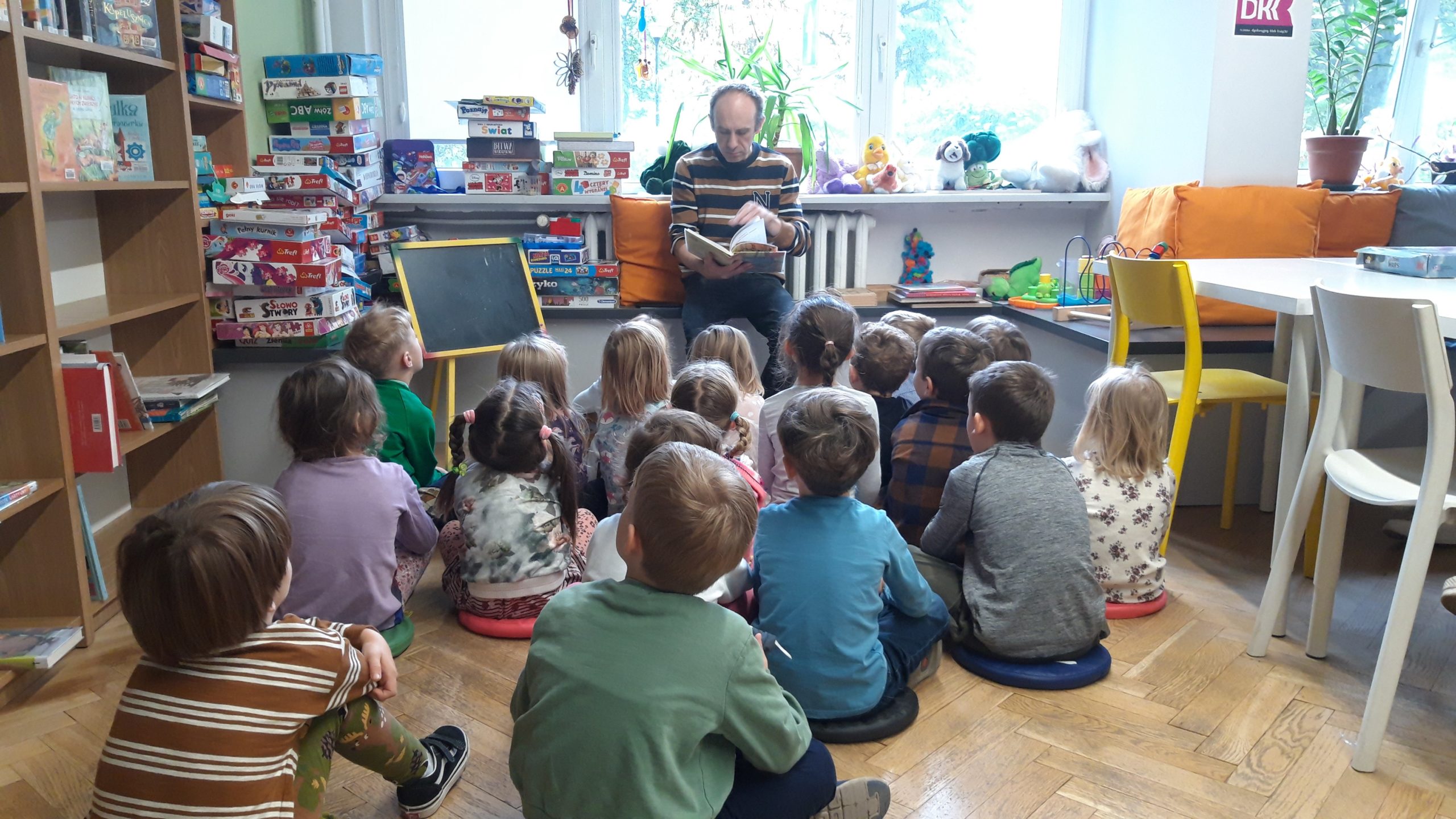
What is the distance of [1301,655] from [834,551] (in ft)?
3.90

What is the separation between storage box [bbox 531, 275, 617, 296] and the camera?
12.8 feet

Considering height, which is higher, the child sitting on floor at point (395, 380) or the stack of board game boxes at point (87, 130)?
the stack of board game boxes at point (87, 130)

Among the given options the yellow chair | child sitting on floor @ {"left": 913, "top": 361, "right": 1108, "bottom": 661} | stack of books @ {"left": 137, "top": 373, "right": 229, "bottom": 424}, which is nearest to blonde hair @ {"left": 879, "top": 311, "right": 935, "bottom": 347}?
the yellow chair

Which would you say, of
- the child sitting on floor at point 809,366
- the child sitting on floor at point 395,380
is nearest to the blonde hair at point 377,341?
the child sitting on floor at point 395,380

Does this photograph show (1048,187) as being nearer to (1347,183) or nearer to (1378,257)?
(1347,183)

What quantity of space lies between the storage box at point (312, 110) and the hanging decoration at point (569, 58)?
2.86 ft

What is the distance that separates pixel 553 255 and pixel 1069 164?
2.15 meters

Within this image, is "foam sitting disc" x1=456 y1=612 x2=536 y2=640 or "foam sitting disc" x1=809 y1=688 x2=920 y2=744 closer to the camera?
"foam sitting disc" x1=809 y1=688 x2=920 y2=744

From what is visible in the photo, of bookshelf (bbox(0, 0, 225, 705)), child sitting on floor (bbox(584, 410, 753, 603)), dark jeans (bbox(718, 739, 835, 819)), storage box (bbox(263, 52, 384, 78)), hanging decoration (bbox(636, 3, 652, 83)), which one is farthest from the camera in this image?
hanging decoration (bbox(636, 3, 652, 83))

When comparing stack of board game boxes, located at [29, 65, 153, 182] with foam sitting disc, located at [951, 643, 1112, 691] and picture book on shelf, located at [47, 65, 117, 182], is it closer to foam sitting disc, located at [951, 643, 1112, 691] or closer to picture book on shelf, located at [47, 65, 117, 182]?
picture book on shelf, located at [47, 65, 117, 182]

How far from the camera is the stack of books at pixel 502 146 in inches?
151

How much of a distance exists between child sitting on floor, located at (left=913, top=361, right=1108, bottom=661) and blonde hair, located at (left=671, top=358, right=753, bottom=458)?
0.48m

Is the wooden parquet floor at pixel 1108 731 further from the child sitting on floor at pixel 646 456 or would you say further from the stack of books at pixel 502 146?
the stack of books at pixel 502 146

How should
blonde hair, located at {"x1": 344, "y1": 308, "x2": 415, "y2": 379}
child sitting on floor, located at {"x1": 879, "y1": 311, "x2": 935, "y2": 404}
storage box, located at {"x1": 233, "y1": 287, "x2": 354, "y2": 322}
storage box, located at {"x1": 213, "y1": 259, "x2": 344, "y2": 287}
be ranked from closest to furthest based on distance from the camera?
blonde hair, located at {"x1": 344, "y1": 308, "x2": 415, "y2": 379}, child sitting on floor, located at {"x1": 879, "y1": 311, "x2": 935, "y2": 404}, storage box, located at {"x1": 213, "y1": 259, "x2": 344, "y2": 287}, storage box, located at {"x1": 233, "y1": 287, "x2": 354, "y2": 322}
